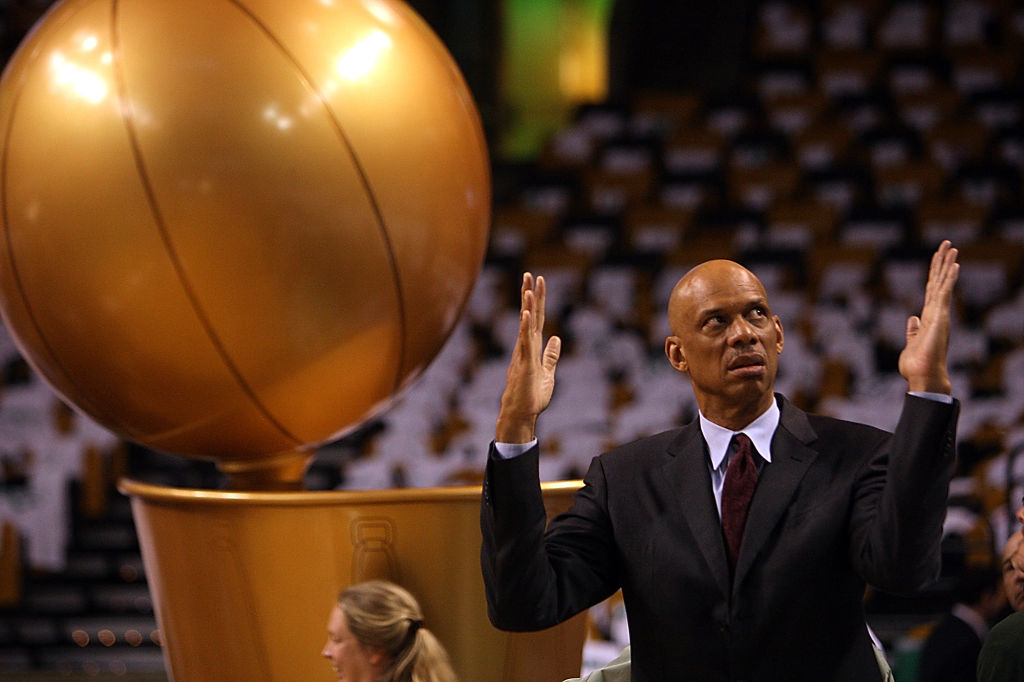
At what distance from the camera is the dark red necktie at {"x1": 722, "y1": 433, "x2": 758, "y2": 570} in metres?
1.43

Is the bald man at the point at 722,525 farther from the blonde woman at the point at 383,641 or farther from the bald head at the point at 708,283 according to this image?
the blonde woman at the point at 383,641

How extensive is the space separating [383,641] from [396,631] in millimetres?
27

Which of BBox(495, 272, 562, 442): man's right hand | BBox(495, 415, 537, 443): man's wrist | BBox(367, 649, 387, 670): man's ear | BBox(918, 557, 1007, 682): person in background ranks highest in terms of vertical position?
BBox(495, 272, 562, 442): man's right hand

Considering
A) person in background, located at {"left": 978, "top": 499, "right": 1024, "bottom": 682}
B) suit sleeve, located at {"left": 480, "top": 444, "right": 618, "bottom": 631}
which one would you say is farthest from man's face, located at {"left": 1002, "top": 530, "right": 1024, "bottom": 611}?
suit sleeve, located at {"left": 480, "top": 444, "right": 618, "bottom": 631}

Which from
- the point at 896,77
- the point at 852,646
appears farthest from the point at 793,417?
the point at 896,77

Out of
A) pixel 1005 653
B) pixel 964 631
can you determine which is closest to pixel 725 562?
pixel 1005 653

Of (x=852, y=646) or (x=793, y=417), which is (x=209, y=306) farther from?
(x=852, y=646)

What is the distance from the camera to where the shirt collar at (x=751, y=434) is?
1.46m

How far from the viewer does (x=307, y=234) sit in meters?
1.75

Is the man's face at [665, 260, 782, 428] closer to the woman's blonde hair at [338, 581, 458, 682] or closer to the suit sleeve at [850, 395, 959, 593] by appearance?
the suit sleeve at [850, 395, 959, 593]

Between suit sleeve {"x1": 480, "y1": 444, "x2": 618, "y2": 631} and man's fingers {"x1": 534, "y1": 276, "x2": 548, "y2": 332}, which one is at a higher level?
man's fingers {"x1": 534, "y1": 276, "x2": 548, "y2": 332}

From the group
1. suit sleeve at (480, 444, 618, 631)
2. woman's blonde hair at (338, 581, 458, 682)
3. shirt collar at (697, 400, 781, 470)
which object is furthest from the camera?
woman's blonde hair at (338, 581, 458, 682)

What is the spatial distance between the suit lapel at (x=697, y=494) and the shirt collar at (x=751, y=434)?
0.04 feet

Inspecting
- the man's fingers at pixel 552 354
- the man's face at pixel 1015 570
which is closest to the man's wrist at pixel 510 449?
the man's fingers at pixel 552 354
